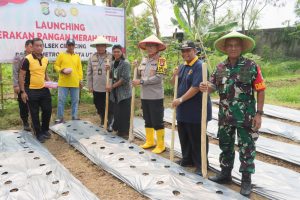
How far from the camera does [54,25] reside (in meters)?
6.52

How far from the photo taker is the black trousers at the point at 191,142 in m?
3.65

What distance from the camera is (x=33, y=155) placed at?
4.25 meters

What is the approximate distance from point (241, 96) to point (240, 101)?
5cm

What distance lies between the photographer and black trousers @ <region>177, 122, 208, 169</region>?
365 cm

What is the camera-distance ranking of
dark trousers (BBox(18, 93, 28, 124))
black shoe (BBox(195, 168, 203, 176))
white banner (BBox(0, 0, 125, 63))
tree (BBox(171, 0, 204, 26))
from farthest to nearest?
tree (BBox(171, 0, 204, 26)) → white banner (BBox(0, 0, 125, 63)) → dark trousers (BBox(18, 93, 28, 124)) → black shoe (BBox(195, 168, 203, 176))

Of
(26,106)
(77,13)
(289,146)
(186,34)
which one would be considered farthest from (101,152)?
(186,34)

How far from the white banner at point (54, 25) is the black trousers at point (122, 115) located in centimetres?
230

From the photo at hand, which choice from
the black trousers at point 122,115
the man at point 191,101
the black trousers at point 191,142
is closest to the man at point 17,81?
the black trousers at point 122,115

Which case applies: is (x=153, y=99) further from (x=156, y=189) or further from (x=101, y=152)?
(x=156, y=189)

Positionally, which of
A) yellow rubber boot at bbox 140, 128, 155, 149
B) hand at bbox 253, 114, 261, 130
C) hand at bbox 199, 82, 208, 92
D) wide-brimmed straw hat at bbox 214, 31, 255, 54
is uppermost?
wide-brimmed straw hat at bbox 214, 31, 255, 54

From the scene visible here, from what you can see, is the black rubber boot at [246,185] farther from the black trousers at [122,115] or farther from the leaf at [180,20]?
the leaf at [180,20]

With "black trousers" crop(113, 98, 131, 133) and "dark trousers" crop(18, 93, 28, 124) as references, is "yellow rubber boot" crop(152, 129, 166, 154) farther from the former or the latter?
"dark trousers" crop(18, 93, 28, 124)

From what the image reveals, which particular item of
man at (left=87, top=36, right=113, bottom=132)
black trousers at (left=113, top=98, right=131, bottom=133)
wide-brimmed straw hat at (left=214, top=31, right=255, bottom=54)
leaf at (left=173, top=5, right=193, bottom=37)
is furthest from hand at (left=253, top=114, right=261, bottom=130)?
leaf at (left=173, top=5, right=193, bottom=37)

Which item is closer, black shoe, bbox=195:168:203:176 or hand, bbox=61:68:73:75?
black shoe, bbox=195:168:203:176
